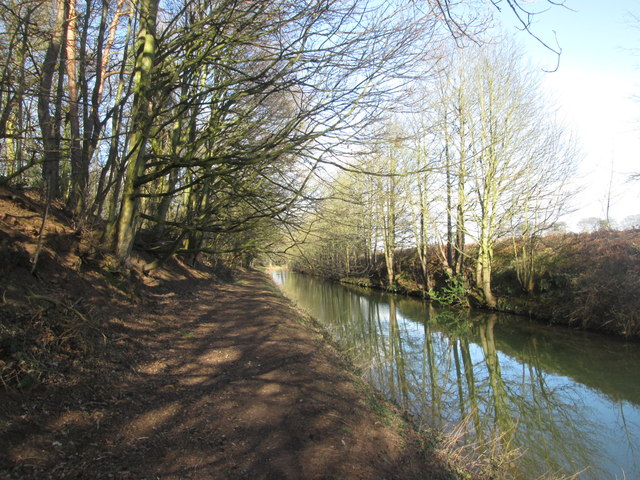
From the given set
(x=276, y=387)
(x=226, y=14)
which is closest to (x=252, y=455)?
(x=276, y=387)

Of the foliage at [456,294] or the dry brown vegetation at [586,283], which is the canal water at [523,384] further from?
the foliage at [456,294]

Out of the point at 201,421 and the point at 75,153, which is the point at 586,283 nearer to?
the point at 201,421

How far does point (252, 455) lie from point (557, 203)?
1512 centimetres

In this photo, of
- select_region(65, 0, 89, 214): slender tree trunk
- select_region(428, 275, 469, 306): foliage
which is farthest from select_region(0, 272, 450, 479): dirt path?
select_region(428, 275, 469, 306): foliage

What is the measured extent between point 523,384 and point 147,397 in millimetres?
7245

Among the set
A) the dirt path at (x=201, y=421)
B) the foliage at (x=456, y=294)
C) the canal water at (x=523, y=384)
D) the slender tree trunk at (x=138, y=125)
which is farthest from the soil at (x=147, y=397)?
the foliage at (x=456, y=294)

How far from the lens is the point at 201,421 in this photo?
3385 mm

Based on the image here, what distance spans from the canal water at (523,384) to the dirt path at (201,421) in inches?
70.0

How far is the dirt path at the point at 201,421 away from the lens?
260 centimetres

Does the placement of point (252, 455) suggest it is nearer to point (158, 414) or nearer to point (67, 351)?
point (158, 414)

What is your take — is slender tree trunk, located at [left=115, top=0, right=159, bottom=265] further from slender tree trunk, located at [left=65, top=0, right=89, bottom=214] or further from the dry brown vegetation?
the dry brown vegetation

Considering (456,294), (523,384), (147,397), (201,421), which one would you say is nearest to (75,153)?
(147,397)

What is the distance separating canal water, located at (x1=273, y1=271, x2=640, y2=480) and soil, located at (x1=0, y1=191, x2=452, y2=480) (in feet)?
5.48

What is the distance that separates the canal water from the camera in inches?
193
